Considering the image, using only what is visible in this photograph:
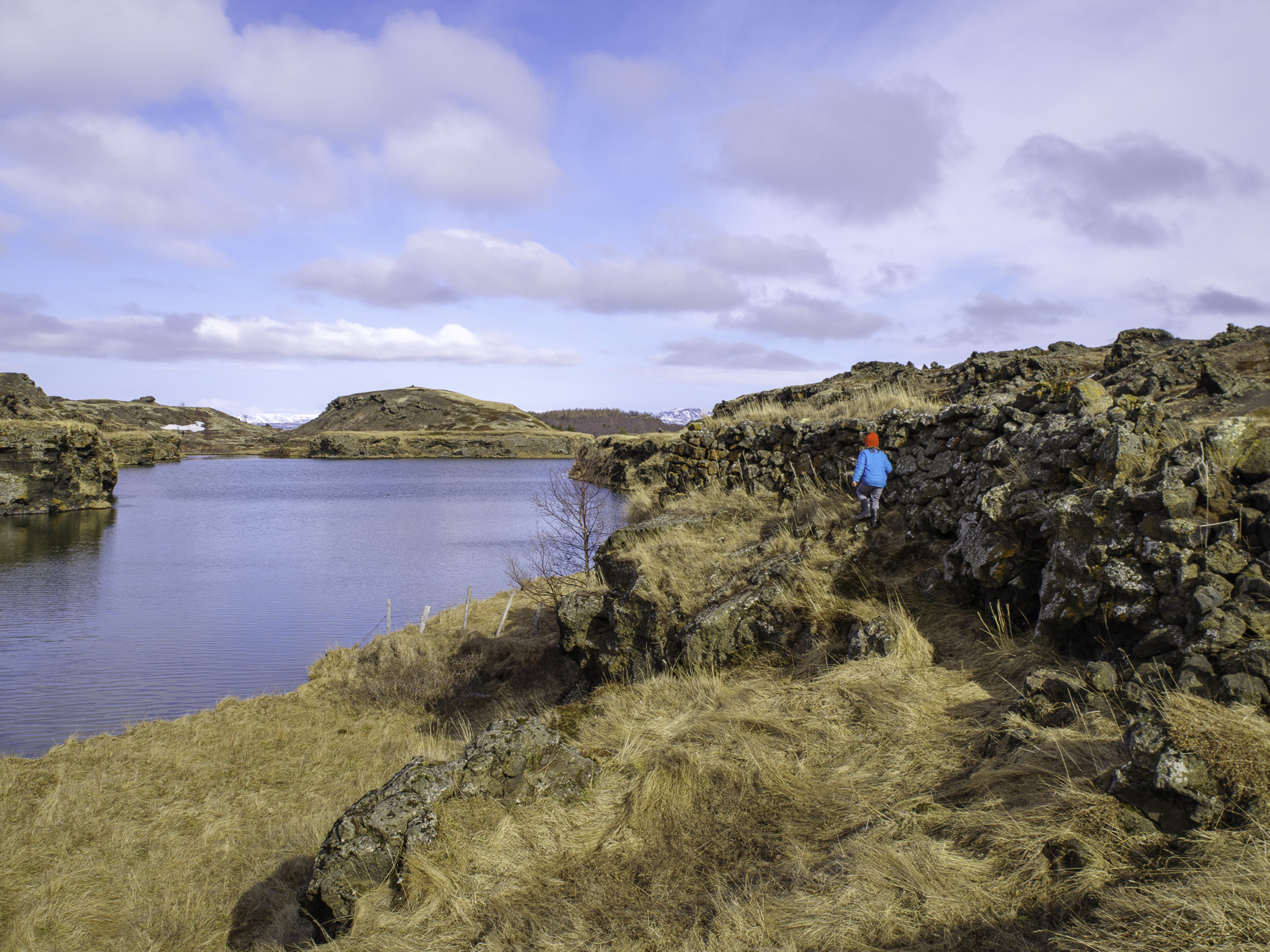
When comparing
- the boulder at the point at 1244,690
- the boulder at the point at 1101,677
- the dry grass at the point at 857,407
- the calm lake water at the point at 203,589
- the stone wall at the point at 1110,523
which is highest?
the dry grass at the point at 857,407

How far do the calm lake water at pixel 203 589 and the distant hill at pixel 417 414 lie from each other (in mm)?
96999

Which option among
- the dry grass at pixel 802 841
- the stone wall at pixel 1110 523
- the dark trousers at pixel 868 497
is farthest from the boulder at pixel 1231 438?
the dark trousers at pixel 868 497

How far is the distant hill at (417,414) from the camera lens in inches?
6088

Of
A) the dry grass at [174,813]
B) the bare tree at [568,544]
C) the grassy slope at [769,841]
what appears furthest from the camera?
the bare tree at [568,544]

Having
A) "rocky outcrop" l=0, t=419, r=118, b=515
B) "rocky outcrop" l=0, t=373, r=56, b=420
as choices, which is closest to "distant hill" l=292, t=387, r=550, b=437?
"rocky outcrop" l=0, t=373, r=56, b=420

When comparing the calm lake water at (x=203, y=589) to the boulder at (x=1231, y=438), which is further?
the calm lake water at (x=203, y=589)

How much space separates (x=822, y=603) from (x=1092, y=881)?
212 inches

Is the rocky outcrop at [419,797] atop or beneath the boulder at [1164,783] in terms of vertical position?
beneath

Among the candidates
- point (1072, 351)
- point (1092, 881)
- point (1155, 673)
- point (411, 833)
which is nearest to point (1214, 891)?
point (1092, 881)

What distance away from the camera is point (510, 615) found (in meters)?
22.2

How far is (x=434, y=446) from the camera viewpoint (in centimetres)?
13062

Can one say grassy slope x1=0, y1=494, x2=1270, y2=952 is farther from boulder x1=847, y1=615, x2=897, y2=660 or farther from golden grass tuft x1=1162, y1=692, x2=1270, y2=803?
boulder x1=847, y1=615, x2=897, y2=660

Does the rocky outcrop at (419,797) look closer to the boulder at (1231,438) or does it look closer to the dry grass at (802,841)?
the dry grass at (802,841)

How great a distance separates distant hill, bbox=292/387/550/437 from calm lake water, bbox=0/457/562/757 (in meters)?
97.0
